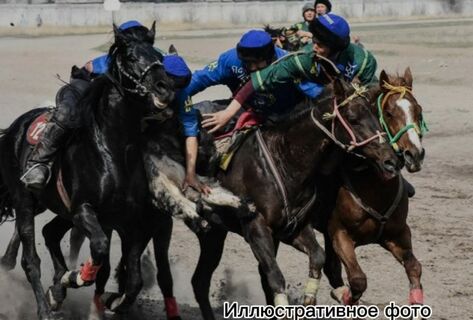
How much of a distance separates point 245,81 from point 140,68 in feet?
3.31

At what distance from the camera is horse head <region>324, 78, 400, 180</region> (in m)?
6.63

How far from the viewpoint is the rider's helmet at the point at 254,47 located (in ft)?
23.9

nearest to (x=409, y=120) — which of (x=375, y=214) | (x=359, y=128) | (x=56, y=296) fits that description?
(x=359, y=128)

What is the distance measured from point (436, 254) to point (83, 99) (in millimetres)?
4227

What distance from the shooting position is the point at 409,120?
6844 mm

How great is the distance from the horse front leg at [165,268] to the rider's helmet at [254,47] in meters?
1.37

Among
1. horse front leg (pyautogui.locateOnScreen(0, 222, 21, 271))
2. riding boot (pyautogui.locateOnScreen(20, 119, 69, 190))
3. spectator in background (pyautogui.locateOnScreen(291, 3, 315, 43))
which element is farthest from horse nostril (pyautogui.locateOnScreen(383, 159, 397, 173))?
horse front leg (pyautogui.locateOnScreen(0, 222, 21, 271))

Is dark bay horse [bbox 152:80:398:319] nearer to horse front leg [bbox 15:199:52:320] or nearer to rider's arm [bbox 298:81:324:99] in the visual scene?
rider's arm [bbox 298:81:324:99]

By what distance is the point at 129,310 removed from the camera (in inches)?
323

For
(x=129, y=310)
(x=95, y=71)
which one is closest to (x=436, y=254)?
(x=129, y=310)

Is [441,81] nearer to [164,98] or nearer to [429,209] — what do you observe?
[429,209]

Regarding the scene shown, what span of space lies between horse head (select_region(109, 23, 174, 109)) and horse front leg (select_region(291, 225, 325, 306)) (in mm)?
1315

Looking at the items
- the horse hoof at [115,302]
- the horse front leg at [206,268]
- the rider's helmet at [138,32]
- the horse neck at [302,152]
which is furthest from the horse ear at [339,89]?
the horse hoof at [115,302]

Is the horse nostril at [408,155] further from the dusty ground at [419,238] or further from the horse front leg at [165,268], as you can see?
the horse front leg at [165,268]
